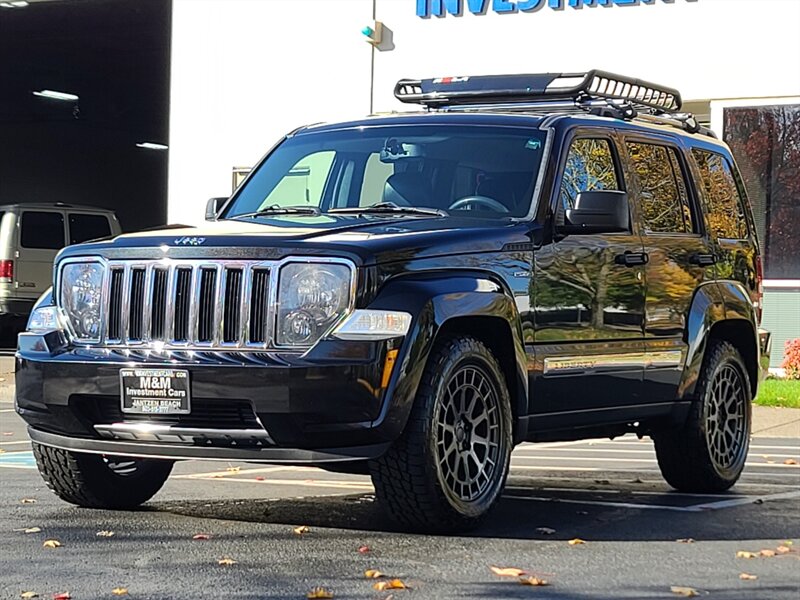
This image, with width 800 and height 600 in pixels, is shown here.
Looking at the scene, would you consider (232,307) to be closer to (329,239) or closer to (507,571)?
(329,239)

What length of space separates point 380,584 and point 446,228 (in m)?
2.15

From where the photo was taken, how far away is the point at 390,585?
5859mm

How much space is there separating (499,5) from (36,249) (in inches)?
326

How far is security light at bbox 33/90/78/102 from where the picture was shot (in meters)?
39.4

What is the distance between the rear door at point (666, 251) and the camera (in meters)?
8.77

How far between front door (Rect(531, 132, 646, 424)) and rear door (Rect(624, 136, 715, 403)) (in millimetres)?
128

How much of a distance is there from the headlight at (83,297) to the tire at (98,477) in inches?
24.0

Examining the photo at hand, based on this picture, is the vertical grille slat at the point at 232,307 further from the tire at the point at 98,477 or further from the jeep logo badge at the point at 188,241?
the tire at the point at 98,477

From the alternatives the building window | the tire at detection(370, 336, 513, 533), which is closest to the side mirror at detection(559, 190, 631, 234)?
the tire at detection(370, 336, 513, 533)

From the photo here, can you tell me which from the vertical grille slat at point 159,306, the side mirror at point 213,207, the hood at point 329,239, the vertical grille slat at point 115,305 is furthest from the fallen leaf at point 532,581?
the side mirror at point 213,207

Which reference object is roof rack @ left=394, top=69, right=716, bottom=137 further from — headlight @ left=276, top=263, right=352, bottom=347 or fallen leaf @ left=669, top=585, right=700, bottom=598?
fallen leaf @ left=669, top=585, right=700, bottom=598

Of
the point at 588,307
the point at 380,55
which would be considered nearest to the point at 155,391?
the point at 588,307

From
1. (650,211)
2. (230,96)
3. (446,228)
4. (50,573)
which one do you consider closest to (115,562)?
(50,573)

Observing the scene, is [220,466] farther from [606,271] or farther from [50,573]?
[50,573]
